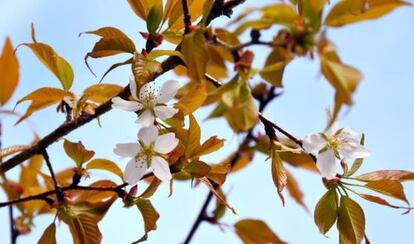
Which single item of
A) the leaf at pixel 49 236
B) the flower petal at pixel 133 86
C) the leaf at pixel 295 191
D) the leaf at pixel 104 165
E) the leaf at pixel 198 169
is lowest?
the leaf at pixel 295 191

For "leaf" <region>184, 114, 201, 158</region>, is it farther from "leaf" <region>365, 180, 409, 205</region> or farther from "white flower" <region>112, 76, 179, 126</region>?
"leaf" <region>365, 180, 409, 205</region>

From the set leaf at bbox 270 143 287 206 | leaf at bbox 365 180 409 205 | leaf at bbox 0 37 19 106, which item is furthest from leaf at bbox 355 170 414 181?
leaf at bbox 0 37 19 106

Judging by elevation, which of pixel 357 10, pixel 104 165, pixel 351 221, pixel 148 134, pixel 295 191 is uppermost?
pixel 357 10

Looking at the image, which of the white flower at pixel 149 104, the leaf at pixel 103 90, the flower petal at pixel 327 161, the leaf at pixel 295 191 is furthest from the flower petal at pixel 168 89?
the leaf at pixel 295 191

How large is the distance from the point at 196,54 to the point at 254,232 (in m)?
0.56

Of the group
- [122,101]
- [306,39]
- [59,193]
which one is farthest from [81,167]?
[306,39]

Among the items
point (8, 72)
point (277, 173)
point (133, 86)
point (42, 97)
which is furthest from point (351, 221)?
point (8, 72)

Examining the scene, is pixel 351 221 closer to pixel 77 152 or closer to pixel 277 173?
pixel 277 173

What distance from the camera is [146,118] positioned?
876 millimetres

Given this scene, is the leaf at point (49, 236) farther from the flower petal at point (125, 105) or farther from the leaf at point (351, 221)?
the leaf at point (351, 221)

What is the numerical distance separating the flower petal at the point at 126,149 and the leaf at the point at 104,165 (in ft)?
0.40

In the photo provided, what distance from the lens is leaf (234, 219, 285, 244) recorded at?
3.84ft

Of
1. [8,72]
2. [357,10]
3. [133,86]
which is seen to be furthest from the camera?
[8,72]

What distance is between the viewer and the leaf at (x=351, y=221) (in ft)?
3.03
